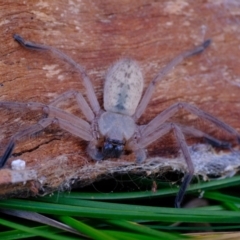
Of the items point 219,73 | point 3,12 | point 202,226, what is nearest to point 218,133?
point 219,73

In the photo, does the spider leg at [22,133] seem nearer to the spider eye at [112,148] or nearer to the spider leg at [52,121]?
the spider leg at [52,121]

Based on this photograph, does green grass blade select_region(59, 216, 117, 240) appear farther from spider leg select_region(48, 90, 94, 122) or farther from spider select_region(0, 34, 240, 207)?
spider leg select_region(48, 90, 94, 122)

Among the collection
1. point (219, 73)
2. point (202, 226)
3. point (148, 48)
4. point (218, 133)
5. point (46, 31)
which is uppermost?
point (46, 31)

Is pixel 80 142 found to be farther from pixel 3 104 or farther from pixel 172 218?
pixel 172 218

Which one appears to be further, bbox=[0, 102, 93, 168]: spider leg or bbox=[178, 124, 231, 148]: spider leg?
bbox=[178, 124, 231, 148]: spider leg

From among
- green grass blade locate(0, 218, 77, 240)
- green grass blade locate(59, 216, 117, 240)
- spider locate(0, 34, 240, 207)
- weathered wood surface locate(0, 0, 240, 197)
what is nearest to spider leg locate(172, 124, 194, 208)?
spider locate(0, 34, 240, 207)

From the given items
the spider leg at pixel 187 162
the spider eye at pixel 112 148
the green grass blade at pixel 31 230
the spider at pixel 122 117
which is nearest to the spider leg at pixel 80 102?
the spider at pixel 122 117

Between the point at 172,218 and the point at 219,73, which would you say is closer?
the point at 172,218

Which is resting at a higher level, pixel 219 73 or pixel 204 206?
pixel 219 73
